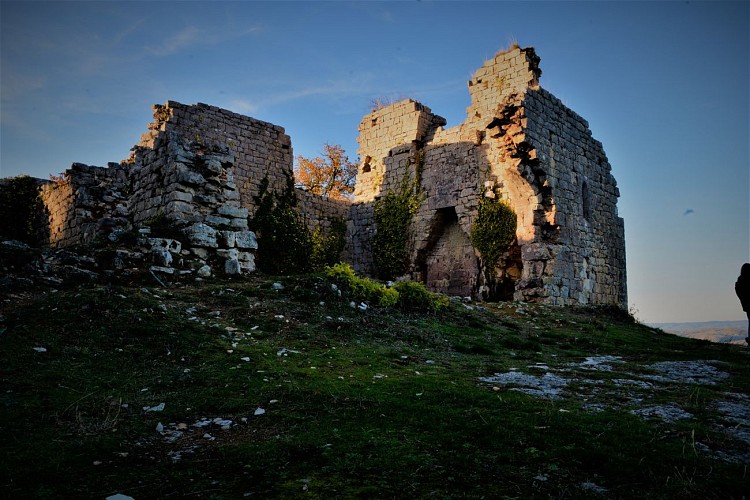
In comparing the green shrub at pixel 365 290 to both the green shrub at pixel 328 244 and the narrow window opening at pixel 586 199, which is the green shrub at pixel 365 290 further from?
the narrow window opening at pixel 586 199

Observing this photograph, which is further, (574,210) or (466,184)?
(466,184)

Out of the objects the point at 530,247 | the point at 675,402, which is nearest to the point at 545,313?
the point at 530,247

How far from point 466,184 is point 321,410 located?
545 inches

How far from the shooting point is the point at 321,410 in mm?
3926

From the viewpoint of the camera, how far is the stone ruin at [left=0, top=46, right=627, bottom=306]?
48.2 ft

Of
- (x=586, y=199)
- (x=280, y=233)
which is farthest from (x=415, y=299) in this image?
(x=586, y=199)

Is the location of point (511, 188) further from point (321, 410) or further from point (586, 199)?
point (321, 410)

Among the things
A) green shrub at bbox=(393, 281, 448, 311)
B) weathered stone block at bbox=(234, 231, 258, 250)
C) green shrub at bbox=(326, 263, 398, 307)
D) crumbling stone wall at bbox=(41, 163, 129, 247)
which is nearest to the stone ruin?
crumbling stone wall at bbox=(41, 163, 129, 247)

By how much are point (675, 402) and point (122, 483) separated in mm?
4350

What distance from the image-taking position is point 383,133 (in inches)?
775

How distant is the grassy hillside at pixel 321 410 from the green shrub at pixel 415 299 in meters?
2.06

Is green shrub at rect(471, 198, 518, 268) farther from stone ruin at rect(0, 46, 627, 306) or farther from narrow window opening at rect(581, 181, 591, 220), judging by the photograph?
narrow window opening at rect(581, 181, 591, 220)

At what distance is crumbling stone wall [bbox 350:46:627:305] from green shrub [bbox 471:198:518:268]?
0.25 meters

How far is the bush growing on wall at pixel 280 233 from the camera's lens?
16.1 m
